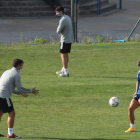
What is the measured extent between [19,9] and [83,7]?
4149mm

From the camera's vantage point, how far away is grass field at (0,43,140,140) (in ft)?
33.7

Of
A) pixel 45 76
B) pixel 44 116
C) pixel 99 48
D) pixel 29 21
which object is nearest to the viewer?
pixel 44 116

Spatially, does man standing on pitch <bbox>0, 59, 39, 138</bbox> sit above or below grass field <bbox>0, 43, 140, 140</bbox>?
above

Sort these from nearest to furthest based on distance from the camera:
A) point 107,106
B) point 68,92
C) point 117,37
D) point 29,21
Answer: point 107,106 < point 68,92 < point 117,37 < point 29,21

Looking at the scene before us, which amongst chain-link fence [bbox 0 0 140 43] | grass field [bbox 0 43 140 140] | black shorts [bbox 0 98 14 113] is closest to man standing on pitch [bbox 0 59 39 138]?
black shorts [bbox 0 98 14 113]

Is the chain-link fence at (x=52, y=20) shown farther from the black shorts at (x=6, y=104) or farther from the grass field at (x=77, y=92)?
the black shorts at (x=6, y=104)

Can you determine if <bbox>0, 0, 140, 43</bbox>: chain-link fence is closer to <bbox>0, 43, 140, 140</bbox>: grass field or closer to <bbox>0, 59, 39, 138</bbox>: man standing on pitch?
<bbox>0, 43, 140, 140</bbox>: grass field

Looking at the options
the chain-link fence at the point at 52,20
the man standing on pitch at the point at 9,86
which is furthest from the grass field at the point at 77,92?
the chain-link fence at the point at 52,20

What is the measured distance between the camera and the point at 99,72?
699 inches

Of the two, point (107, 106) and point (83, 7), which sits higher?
point (83, 7)

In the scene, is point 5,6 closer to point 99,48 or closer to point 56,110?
point 99,48

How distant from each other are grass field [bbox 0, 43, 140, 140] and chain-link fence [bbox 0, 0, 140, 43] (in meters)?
4.43

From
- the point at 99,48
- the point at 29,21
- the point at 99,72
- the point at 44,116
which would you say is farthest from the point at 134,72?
the point at 29,21

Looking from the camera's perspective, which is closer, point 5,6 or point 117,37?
point 117,37
